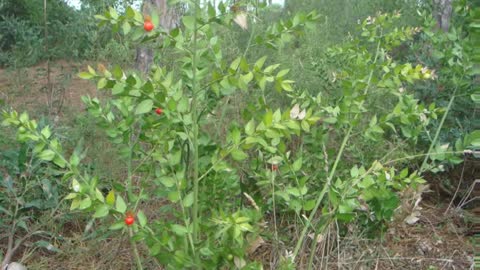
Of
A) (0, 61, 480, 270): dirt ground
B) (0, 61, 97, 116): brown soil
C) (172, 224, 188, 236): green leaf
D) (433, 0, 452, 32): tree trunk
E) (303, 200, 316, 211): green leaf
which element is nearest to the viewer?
(172, 224, 188, 236): green leaf

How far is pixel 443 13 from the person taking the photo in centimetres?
530

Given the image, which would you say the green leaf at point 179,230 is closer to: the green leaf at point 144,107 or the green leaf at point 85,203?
the green leaf at point 85,203

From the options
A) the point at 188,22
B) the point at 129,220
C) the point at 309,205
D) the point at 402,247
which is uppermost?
the point at 188,22

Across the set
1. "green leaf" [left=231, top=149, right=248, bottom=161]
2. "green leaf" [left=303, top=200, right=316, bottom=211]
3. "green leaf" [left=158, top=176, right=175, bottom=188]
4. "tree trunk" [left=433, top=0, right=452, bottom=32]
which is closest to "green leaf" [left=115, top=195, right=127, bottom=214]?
"green leaf" [left=158, top=176, right=175, bottom=188]

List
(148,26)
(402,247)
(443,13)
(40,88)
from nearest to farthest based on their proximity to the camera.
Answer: (148,26) → (402,247) → (443,13) → (40,88)

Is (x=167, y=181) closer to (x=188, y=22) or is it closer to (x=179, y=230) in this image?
(x=179, y=230)

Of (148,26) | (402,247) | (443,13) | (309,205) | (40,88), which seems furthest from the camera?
(40,88)

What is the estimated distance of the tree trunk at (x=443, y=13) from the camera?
5188 mm

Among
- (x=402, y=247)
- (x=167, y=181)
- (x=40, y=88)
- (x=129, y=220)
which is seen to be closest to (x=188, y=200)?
(x=167, y=181)

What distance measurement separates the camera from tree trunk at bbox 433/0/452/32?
5.19 m

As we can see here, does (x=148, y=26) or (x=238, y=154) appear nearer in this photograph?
(x=148, y=26)

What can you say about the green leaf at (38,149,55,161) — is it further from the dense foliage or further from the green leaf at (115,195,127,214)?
the green leaf at (115,195,127,214)

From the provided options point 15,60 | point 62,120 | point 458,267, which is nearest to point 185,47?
point 458,267

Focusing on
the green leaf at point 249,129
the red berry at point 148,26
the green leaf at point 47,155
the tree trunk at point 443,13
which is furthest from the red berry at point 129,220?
the tree trunk at point 443,13
